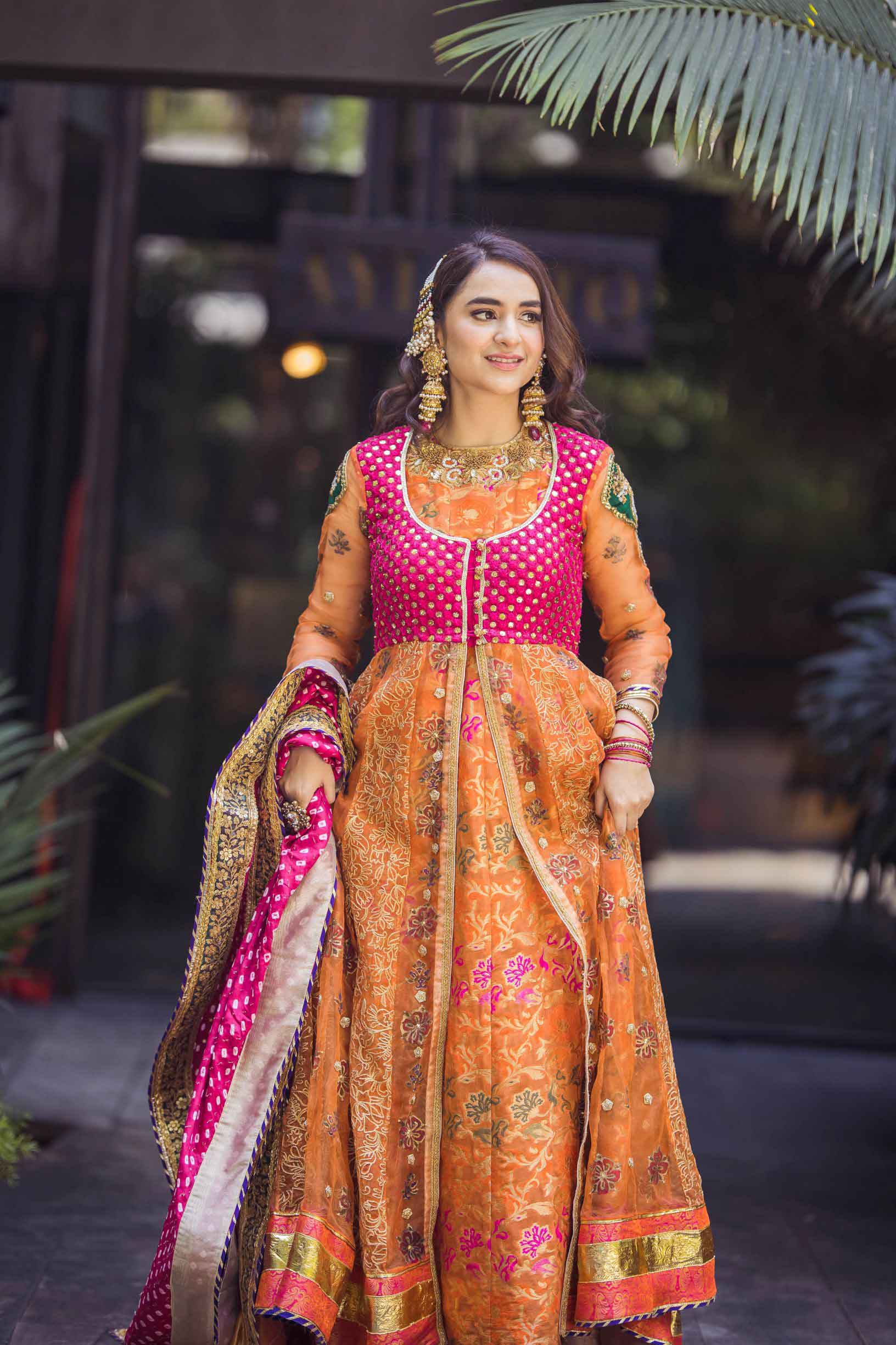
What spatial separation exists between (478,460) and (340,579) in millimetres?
341

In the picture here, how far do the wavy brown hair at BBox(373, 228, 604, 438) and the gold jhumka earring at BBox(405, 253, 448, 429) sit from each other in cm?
1

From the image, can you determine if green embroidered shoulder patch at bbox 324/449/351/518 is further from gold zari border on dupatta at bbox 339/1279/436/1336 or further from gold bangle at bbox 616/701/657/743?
gold zari border on dupatta at bbox 339/1279/436/1336

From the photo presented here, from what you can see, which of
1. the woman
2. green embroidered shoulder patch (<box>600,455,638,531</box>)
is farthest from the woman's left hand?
green embroidered shoulder patch (<box>600,455,638,531</box>)

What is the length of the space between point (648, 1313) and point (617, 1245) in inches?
4.9

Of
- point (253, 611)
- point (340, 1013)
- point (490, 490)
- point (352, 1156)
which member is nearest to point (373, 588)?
point (490, 490)

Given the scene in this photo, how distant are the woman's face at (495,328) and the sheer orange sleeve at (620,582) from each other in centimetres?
23

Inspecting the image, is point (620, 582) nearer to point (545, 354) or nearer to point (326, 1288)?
point (545, 354)

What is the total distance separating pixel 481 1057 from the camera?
2.50 m

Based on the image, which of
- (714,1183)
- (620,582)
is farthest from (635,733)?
(714,1183)

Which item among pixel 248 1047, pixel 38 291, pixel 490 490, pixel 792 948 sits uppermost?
Result: pixel 38 291

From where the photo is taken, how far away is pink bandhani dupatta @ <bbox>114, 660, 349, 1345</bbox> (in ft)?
8.05

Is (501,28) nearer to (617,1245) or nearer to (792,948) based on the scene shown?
(617,1245)

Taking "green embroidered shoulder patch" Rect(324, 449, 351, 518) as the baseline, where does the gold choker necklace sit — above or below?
above

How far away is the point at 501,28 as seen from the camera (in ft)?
9.90
